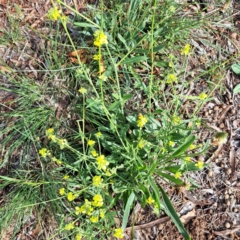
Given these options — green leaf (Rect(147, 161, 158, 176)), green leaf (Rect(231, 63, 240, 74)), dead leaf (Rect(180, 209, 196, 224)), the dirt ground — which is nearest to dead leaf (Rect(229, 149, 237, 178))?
the dirt ground

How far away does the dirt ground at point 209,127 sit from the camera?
2199 mm

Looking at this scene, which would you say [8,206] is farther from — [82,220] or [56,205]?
[82,220]

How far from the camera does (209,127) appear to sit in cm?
230

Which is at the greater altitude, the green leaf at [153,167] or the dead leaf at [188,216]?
the green leaf at [153,167]

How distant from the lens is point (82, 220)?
205 cm

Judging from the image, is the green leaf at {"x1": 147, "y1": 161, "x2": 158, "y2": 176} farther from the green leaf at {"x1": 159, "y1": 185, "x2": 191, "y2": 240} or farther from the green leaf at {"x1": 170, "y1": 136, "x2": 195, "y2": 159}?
the green leaf at {"x1": 159, "y1": 185, "x2": 191, "y2": 240}

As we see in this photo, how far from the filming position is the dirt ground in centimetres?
220

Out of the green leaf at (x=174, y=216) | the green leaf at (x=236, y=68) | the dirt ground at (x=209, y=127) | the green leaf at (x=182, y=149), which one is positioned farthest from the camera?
the green leaf at (x=236, y=68)

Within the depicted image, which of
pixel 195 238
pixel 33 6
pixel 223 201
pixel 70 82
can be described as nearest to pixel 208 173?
pixel 223 201

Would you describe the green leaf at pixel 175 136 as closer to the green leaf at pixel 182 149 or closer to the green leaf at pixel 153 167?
the green leaf at pixel 182 149

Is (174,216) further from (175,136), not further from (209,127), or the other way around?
(209,127)

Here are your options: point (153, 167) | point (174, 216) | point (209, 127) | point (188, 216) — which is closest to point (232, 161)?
point (209, 127)

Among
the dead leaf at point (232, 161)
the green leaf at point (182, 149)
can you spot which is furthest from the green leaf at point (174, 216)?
the dead leaf at point (232, 161)

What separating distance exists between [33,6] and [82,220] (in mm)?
1468
